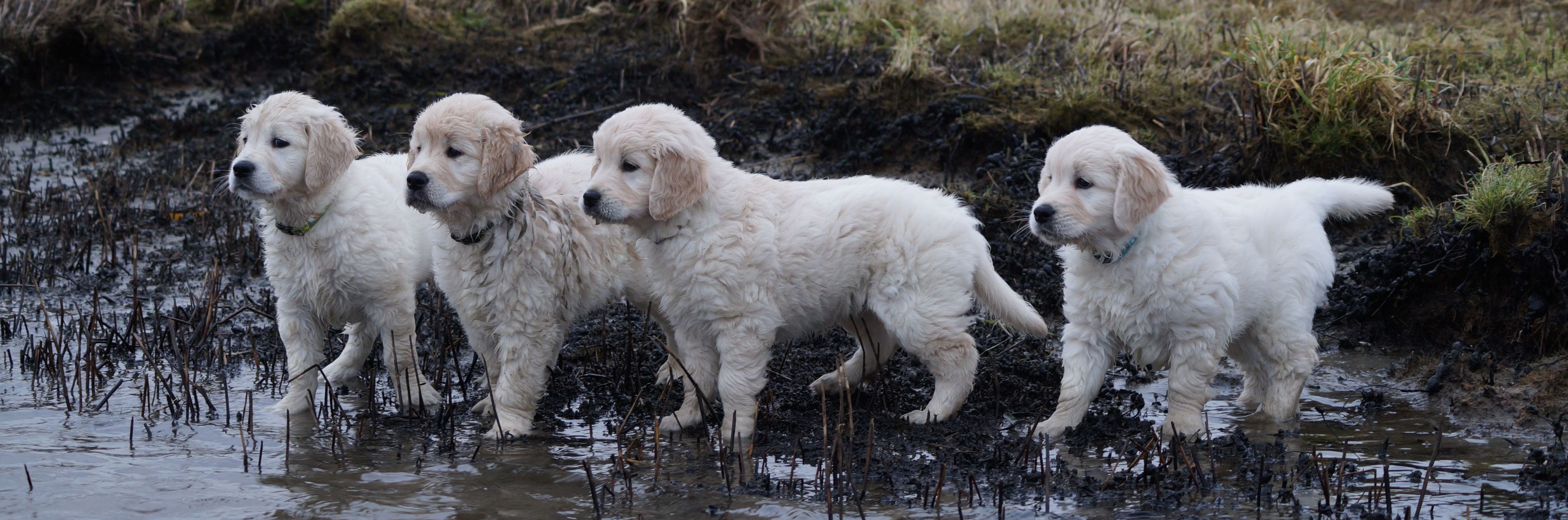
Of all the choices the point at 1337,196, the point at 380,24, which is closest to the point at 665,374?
the point at 1337,196

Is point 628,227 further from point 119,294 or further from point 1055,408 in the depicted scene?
point 119,294

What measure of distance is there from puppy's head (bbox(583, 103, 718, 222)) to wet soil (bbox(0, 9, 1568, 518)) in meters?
0.94

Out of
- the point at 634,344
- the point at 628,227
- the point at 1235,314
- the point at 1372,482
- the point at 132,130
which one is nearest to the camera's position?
the point at 1372,482

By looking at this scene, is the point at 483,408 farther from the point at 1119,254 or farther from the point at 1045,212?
the point at 1119,254

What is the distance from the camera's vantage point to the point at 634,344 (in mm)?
7359

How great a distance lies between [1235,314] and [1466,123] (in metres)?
3.80

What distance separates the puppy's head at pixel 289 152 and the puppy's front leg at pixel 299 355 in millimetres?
592

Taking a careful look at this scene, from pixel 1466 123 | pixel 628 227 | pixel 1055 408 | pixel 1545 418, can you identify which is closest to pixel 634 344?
pixel 628 227

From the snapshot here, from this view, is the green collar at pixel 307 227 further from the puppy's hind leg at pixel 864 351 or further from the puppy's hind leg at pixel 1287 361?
the puppy's hind leg at pixel 1287 361

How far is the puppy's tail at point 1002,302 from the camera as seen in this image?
594cm

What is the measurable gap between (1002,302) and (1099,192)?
92 centimetres

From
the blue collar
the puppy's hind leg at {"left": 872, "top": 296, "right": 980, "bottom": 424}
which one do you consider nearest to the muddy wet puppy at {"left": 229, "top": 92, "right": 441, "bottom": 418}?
the puppy's hind leg at {"left": 872, "top": 296, "right": 980, "bottom": 424}

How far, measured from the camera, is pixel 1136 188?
5148 mm

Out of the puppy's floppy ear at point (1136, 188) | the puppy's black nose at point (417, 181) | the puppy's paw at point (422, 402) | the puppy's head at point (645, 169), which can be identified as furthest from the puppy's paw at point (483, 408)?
the puppy's floppy ear at point (1136, 188)
